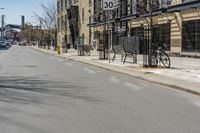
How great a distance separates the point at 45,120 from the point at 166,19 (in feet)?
114

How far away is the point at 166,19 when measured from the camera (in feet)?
145

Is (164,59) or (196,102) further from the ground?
(164,59)

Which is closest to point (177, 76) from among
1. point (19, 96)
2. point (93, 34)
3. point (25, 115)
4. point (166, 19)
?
point (19, 96)

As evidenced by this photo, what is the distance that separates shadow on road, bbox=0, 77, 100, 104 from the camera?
13808 mm

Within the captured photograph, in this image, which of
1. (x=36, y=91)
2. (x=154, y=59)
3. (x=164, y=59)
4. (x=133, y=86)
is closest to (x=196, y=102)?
(x=133, y=86)

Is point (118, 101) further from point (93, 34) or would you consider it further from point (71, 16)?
point (71, 16)

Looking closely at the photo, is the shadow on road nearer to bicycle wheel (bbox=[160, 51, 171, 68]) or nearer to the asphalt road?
the asphalt road

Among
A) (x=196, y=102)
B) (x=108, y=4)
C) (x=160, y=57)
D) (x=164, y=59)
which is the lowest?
(x=196, y=102)

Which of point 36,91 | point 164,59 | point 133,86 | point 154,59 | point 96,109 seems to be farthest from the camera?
point 164,59

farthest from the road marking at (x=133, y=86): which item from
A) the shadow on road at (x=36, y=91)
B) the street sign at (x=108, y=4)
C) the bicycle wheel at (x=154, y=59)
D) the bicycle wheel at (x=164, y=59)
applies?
the street sign at (x=108, y=4)

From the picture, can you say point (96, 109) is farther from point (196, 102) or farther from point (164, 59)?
point (164, 59)

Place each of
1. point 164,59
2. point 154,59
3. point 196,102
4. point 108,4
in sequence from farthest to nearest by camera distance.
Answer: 1. point 108,4
2. point 164,59
3. point 154,59
4. point 196,102

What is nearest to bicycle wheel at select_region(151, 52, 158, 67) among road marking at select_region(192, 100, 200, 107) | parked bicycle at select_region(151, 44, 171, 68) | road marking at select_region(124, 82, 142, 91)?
parked bicycle at select_region(151, 44, 171, 68)

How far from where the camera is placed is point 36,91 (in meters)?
15.8
